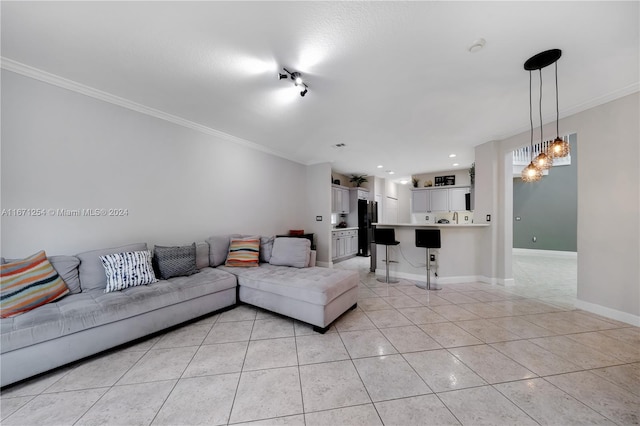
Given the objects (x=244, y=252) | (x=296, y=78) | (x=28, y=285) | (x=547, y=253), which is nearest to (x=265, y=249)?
(x=244, y=252)

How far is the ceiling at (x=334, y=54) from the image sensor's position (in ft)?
5.16

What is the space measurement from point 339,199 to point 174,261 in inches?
181

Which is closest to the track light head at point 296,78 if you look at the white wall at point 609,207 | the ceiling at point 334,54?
the ceiling at point 334,54

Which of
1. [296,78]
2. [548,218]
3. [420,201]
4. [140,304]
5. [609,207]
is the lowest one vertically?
[140,304]

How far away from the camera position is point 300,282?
258cm

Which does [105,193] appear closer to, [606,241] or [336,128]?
[336,128]

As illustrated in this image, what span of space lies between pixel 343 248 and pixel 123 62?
5.60 meters

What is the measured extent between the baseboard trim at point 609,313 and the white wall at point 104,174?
5254 mm

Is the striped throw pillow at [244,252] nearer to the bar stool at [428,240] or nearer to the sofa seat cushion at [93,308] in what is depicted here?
the sofa seat cushion at [93,308]

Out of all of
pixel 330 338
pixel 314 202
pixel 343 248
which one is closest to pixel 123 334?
pixel 330 338

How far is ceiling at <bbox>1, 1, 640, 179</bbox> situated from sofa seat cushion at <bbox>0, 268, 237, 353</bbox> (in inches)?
89.2

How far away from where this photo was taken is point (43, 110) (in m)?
2.26

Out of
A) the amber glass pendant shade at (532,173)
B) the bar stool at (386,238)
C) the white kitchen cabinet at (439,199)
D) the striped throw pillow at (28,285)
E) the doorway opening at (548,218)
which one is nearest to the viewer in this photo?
the striped throw pillow at (28,285)

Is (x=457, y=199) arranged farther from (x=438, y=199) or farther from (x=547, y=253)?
(x=547, y=253)
